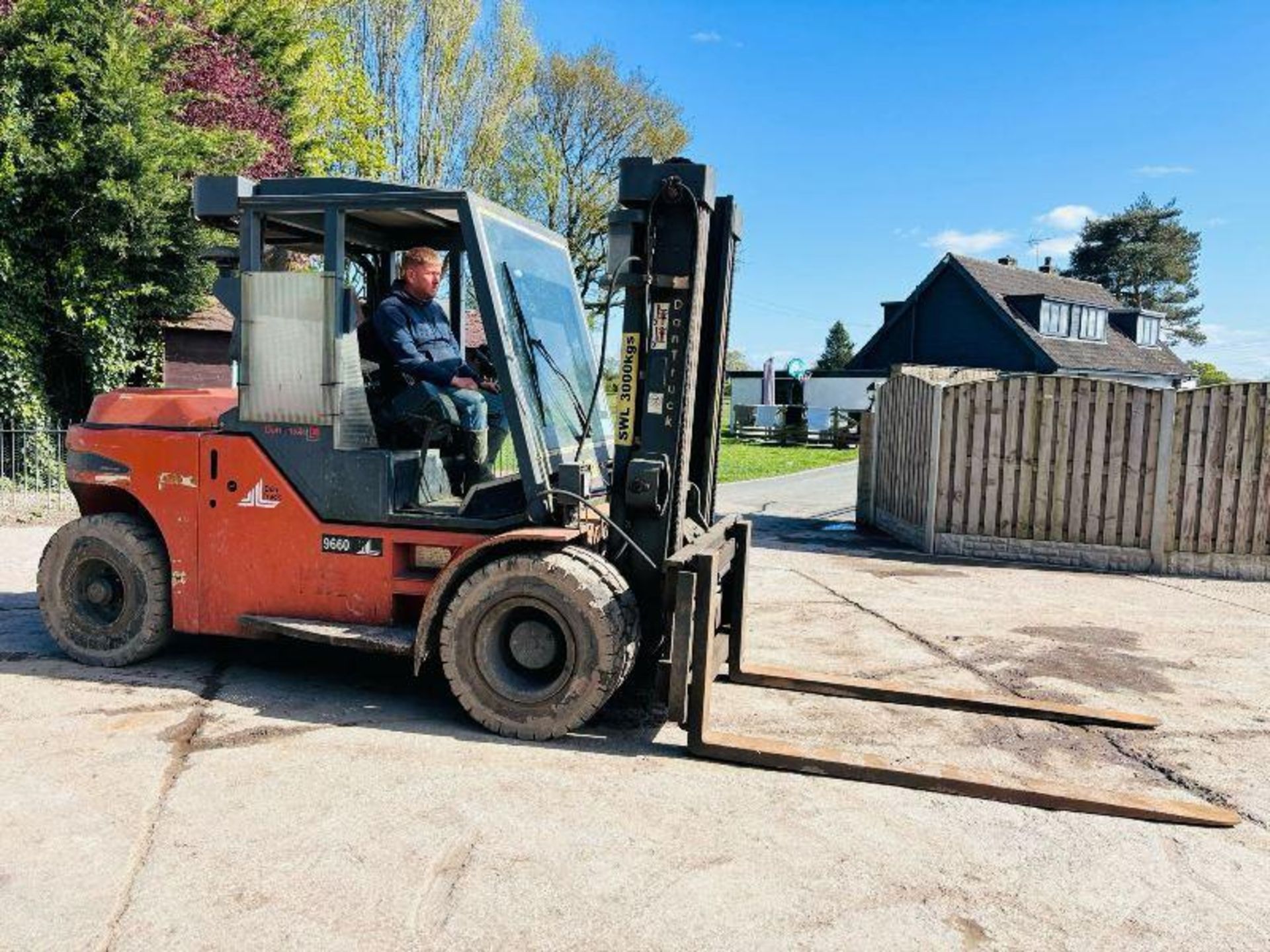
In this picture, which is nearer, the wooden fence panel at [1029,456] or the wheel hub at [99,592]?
the wheel hub at [99,592]

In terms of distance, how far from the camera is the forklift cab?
16.5ft

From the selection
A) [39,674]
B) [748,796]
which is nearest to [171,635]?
[39,674]

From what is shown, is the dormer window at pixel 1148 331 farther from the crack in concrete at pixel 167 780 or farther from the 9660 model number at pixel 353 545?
the crack in concrete at pixel 167 780

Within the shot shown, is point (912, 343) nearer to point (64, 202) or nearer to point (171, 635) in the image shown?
point (64, 202)

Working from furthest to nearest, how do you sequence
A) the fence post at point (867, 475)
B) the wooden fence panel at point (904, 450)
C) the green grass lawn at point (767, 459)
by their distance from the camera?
the green grass lawn at point (767, 459)
the fence post at point (867, 475)
the wooden fence panel at point (904, 450)

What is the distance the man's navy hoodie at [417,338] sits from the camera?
5250 mm

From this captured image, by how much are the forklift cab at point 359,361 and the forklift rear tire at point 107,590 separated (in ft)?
3.32

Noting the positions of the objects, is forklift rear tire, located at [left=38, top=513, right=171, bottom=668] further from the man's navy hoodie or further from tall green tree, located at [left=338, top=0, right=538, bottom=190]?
tall green tree, located at [left=338, top=0, right=538, bottom=190]

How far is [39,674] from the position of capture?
579 centimetres

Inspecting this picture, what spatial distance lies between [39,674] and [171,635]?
2.49 ft

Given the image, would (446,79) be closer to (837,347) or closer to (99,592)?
(99,592)

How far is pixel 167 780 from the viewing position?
168 inches

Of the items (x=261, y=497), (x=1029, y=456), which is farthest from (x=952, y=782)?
(x=1029, y=456)

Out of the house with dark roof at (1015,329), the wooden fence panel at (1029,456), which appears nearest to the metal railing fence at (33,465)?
the wooden fence panel at (1029,456)
